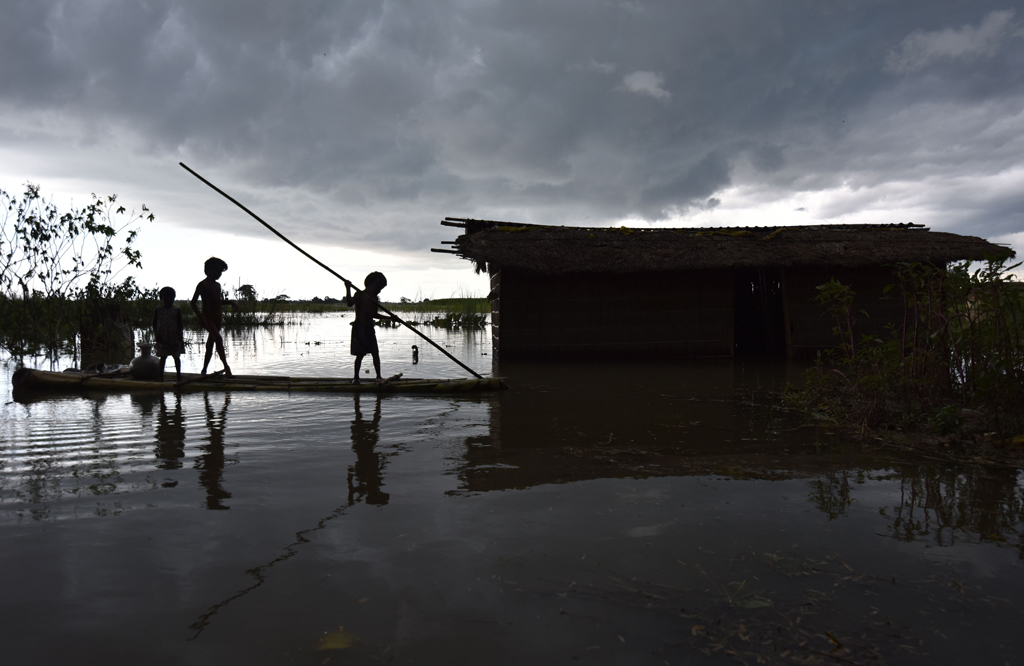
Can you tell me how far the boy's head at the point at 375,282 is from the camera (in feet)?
23.5

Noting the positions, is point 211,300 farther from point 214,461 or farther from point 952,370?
point 952,370

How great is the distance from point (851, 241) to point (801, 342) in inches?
85.1

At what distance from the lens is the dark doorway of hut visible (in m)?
12.9

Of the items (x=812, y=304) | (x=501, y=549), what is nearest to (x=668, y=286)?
(x=812, y=304)

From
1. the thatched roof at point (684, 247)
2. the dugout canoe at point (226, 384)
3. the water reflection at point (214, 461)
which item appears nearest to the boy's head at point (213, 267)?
the dugout canoe at point (226, 384)

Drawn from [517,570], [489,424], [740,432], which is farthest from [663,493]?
[489,424]

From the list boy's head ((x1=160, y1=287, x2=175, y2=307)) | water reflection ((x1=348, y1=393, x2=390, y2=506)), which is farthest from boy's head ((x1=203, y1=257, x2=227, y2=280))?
water reflection ((x1=348, y1=393, x2=390, y2=506))

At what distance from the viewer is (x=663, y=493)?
3172 millimetres

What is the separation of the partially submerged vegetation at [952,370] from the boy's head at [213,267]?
21.9ft

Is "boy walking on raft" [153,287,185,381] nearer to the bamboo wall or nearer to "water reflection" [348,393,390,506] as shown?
"water reflection" [348,393,390,506]

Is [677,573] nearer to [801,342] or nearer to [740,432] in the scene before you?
[740,432]

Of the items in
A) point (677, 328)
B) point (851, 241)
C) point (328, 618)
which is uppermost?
point (851, 241)

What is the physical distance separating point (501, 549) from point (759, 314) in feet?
41.0

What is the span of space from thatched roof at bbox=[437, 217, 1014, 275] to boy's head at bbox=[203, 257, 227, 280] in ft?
13.5
